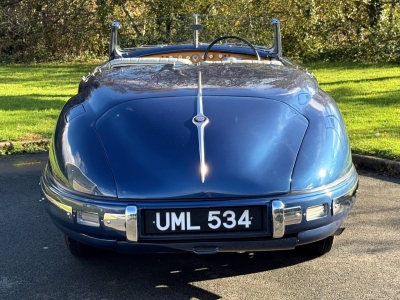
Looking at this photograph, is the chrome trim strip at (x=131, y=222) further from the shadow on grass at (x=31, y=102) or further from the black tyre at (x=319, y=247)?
the shadow on grass at (x=31, y=102)

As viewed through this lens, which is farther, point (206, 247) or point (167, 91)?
point (167, 91)

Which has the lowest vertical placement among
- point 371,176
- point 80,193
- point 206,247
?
point 371,176

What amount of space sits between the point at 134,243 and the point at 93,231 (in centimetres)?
22

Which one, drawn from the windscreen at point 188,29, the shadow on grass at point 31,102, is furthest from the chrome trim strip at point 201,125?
the shadow on grass at point 31,102

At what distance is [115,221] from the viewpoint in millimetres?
2650

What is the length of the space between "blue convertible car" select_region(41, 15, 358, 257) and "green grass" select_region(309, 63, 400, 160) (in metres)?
2.52

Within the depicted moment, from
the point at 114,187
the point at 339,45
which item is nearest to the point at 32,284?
the point at 114,187

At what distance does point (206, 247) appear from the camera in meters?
2.67

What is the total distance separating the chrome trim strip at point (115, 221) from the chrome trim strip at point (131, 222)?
0.02 metres

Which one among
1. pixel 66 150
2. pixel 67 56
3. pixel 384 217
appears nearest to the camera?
pixel 66 150

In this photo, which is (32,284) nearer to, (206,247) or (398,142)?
(206,247)

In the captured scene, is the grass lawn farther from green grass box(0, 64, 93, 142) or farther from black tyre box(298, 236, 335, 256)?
black tyre box(298, 236, 335, 256)

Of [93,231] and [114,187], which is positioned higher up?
[114,187]

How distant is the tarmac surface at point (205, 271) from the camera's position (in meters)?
2.97
